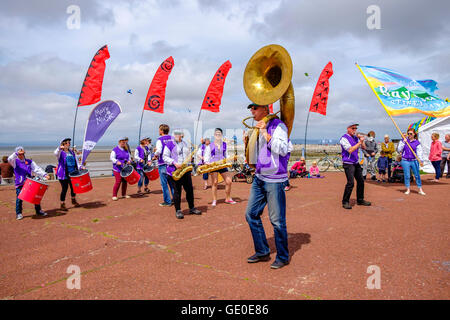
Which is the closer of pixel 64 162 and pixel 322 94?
pixel 64 162

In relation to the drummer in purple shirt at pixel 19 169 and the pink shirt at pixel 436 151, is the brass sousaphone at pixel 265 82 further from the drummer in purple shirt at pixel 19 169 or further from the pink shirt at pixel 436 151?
the pink shirt at pixel 436 151

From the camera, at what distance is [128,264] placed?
3809 mm

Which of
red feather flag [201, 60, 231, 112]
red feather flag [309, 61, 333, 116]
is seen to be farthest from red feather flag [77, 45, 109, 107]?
red feather flag [309, 61, 333, 116]

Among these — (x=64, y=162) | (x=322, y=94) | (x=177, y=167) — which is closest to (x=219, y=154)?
(x=177, y=167)

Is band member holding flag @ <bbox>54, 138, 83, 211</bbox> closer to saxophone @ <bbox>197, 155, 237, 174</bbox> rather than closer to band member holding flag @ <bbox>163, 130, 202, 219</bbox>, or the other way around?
band member holding flag @ <bbox>163, 130, 202, 219</bbox>

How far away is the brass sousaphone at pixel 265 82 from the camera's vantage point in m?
3.57

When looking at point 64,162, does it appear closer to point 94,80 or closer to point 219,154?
point 94,80

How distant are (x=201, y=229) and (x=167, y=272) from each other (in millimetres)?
1875

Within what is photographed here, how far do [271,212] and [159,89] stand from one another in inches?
420

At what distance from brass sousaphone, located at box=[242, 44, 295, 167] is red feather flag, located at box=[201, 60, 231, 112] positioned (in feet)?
36.1

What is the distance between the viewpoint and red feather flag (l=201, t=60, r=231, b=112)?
1460cm

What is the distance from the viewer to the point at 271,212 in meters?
3.62

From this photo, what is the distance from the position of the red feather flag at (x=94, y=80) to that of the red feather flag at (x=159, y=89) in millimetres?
3263

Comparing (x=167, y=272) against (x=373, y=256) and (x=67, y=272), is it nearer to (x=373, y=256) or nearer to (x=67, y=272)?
(x=67, y=272)
